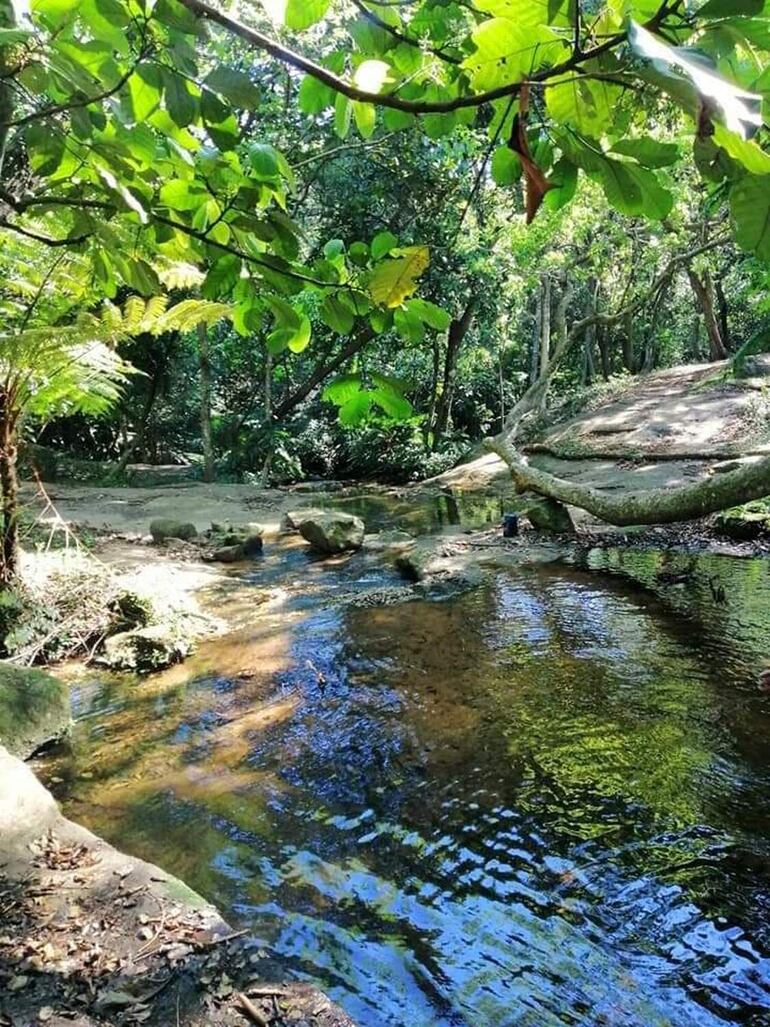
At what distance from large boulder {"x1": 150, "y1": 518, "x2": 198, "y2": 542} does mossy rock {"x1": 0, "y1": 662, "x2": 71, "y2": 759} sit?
5840 millimetres

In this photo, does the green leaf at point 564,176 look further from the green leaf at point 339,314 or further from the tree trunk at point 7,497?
the tree trunk at point 7,497

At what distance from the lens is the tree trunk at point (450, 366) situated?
61.0 ft

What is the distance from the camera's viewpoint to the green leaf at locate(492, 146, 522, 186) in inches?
50.2

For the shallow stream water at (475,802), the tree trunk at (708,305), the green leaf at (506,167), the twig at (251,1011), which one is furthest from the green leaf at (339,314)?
the tree trunk at (708,305)

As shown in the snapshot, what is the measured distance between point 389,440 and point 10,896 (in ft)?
59.2

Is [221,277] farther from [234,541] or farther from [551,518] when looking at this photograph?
[551,518]

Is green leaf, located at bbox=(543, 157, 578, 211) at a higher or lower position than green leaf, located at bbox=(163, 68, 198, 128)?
lower

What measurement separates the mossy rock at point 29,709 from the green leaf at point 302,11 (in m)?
3.95

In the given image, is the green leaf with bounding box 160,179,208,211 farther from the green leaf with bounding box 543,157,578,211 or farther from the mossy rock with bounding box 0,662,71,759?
the mossy rock with bounding box 0,662,71,759

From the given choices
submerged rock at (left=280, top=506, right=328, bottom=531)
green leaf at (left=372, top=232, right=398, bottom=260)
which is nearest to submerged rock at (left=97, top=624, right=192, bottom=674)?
submerged rock at (left=280, top=506, right=328, bottom=531)

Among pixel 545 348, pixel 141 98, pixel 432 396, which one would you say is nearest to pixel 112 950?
pixel 141 98

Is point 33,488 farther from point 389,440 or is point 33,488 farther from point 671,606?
point 671,606

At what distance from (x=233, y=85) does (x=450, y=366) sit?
63.1ft

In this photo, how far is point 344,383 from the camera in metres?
1.29
